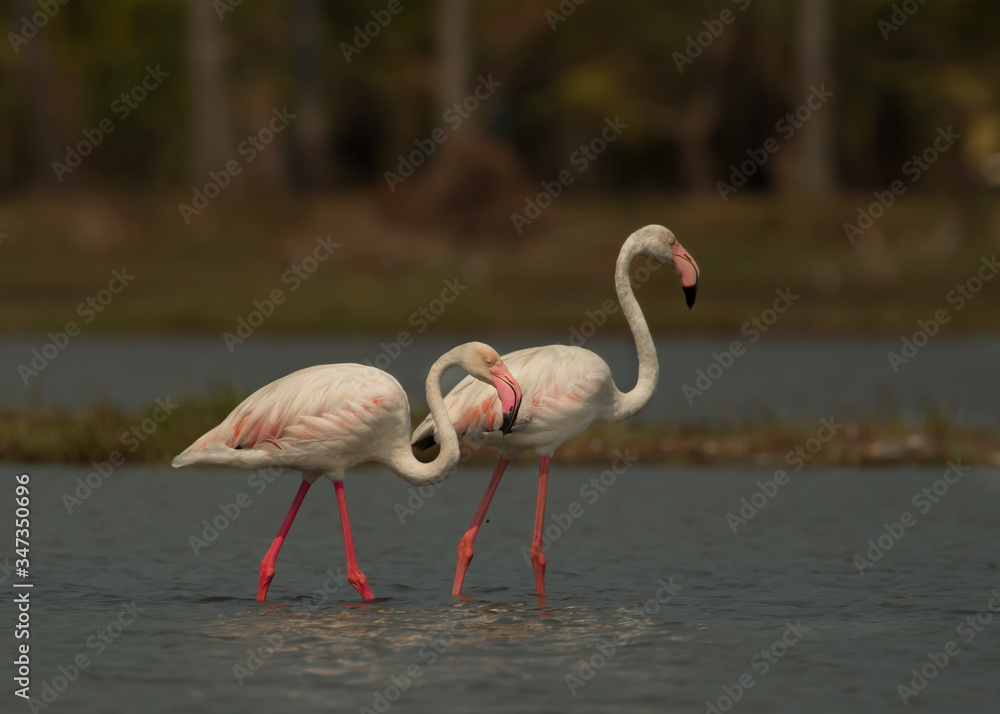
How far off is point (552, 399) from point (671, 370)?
15.7m

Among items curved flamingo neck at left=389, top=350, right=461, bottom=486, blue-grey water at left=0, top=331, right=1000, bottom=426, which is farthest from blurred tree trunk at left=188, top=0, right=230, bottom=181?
curved flamingo neck at left=389, top=350, right=461, bottom=486

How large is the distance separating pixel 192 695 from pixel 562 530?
5.58 m

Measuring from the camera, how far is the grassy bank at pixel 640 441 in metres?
15.8

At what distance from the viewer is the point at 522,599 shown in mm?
10367

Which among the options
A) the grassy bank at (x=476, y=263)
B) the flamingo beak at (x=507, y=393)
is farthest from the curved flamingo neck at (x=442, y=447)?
the grassy bank at (x=476, y=263)

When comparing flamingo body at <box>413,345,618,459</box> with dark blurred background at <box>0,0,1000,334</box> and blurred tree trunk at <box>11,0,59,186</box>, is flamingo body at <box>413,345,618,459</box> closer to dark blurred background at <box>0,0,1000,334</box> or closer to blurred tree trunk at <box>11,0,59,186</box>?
dark blurred background at <box>0,0,1000,334</box>

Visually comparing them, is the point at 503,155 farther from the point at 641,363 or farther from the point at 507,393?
the point at 507,393

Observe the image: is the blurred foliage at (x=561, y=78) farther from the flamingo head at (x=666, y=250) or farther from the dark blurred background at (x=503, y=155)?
the flamingo head at (x=666, y=250)

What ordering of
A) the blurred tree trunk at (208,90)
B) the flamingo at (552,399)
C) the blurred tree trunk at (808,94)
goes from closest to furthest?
the flamingo at (552,399) → the blurred tree trunk at (808,94) → the blurred tree trunk at (208,90)

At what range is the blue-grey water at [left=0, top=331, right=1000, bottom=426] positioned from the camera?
2134 centimetres

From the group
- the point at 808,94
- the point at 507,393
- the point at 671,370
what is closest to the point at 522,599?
the point at 507,393

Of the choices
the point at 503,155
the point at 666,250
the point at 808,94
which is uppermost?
the point at 808,94

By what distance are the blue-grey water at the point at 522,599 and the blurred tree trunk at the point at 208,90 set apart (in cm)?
2392

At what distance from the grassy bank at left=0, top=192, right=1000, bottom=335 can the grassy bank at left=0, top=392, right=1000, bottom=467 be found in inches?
539
